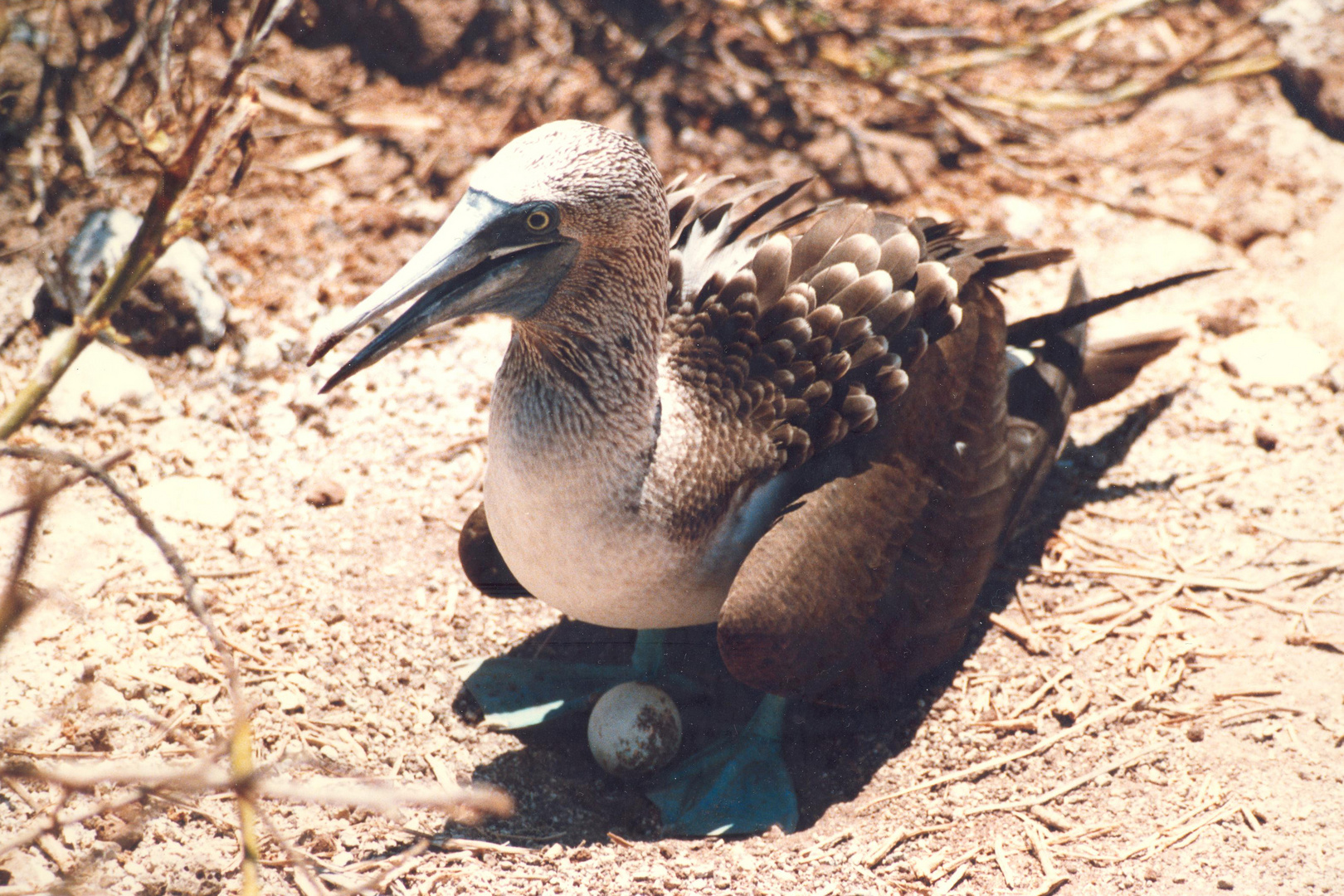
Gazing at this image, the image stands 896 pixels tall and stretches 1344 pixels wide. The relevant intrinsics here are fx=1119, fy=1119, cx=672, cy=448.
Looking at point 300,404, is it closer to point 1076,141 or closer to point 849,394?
point 849,394

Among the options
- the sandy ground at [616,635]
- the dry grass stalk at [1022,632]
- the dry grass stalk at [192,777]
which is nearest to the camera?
the dry grass stalk at [192,777]

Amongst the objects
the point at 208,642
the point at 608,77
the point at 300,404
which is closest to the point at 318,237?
the point at 300,404

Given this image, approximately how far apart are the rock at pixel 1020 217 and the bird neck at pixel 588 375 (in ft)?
9.93

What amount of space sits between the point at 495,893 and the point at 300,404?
2370 mm

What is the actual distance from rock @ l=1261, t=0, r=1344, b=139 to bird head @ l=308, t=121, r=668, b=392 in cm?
462

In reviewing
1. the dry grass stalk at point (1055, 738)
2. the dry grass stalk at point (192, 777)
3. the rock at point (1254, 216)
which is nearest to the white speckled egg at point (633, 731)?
the dry grass stalk at point (1055, 738)

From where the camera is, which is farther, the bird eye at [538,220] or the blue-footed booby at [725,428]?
the blue-footed booby at [725,428]

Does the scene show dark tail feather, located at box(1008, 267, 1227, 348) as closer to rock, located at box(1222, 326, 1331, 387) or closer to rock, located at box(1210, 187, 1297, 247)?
rock, located at box(1222, 326, 1331, 387)

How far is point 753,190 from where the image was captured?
390cm

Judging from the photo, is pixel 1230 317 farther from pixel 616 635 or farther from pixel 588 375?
pixel 588 375

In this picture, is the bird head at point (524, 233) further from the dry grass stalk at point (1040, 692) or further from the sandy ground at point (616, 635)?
the dry grass stalk at point (1040, 692)

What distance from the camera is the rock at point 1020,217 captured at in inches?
217

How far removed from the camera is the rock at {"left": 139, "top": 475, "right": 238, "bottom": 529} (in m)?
4.12

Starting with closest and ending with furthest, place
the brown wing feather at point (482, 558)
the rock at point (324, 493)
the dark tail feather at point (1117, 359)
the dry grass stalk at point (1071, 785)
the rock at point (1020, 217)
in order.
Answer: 1. the dry grass stalk at point (1071, 785)
2. the brown wing feather at point (482, 558)
3. the rock at point (324, 493)
4. the dark tail feather at point (1117, 359)
5. the rock at point (1020, 217)
